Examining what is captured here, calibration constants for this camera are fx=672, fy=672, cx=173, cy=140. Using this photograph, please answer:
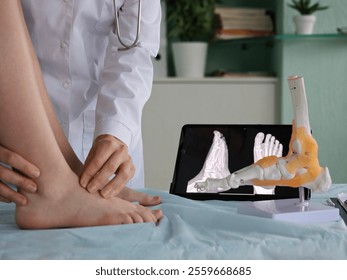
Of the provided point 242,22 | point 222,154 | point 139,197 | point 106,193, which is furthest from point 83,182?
point 242,22

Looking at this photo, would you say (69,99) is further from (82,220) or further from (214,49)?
(214,49)

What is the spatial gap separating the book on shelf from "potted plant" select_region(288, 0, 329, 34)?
240 mm

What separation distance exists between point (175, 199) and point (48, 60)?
49 centimetres

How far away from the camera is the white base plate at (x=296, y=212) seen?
1255 mm

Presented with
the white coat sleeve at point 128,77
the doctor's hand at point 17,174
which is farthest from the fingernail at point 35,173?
the white coat sleeve at point 128,77

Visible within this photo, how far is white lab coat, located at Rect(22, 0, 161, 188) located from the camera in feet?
5.13

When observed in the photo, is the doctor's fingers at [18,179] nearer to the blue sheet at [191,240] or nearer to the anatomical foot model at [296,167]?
the blue sheet at [191,240]

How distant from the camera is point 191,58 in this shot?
3270mm

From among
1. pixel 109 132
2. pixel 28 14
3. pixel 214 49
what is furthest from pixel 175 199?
pixel 214 49

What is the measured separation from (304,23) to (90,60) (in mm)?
1582

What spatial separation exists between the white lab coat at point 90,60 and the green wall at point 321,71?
4.99 feet

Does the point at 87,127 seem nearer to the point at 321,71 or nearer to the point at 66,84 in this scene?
the point at 66,84

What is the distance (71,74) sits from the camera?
168cm

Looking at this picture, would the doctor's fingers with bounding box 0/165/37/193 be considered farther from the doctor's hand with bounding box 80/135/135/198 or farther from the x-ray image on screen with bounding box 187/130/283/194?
the x-ray image on screen with bounding box 187/130/283/194
